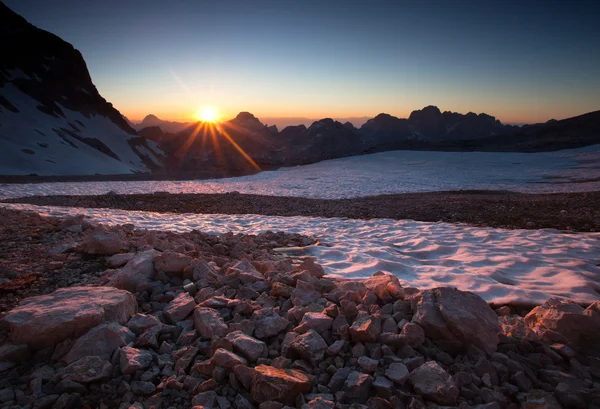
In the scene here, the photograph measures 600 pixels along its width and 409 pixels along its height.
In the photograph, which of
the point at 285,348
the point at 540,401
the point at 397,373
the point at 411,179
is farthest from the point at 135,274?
the point at 411,179

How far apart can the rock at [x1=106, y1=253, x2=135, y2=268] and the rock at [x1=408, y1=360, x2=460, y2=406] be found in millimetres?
3851

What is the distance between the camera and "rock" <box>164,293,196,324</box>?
3078 millimetres

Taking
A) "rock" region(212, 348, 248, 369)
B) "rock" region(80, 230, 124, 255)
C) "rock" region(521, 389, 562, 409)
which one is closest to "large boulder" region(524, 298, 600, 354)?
"rock" region(521, 389, 562, 409)

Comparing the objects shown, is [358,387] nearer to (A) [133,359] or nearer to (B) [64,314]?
(A) [133,359]

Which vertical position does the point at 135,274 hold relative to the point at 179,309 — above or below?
above

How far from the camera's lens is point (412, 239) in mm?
7402

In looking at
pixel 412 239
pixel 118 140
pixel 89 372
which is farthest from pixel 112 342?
pixel 118 140

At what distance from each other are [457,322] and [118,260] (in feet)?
13.7

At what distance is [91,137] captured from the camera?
47344 mm

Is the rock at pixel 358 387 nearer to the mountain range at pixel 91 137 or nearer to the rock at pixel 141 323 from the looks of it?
the rock at pixel 141 323

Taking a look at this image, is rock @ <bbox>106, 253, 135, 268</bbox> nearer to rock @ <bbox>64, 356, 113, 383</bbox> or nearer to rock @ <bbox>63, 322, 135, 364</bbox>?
rock @ <bbox>63, 322, 135, 364</bbox>

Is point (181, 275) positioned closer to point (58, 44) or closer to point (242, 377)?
point (242, 377)

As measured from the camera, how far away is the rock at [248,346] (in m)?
2.51

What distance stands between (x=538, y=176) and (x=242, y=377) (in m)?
31.3
